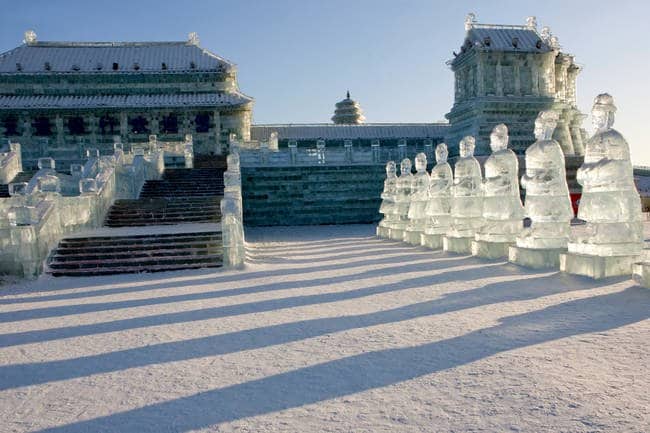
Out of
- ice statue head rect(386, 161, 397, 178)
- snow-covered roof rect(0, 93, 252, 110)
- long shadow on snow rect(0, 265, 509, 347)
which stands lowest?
long shadow on snow rect(0, 265, 509, 347)

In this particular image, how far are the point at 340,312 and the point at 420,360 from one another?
6.11ft

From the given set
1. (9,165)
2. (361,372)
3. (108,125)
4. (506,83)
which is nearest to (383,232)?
(361,372)

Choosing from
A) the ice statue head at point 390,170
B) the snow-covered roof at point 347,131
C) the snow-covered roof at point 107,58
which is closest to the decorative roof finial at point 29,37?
the snow-covered roof at point 107,58

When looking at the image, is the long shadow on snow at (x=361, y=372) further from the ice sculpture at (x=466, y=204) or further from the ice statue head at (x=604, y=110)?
the ice sculpture at (x=466, y=204)

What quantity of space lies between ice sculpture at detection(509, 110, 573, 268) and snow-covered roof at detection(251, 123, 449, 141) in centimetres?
2811

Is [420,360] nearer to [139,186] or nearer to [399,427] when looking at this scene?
[399,427]

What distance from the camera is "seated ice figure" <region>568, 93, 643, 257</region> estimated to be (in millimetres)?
6488

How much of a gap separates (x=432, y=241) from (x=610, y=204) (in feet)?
17.6

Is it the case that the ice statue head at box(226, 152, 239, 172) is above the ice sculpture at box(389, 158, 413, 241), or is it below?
above

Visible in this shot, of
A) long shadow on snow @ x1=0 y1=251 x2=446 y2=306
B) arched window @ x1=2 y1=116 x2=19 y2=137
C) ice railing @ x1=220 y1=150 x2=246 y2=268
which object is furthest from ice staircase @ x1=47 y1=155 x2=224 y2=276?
arched window @ x1=2 y1=116 x2=19 y2=137

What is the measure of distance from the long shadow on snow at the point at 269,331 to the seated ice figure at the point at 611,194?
0.62m

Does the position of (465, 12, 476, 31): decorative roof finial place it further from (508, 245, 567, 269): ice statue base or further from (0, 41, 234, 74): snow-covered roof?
(508, 245, 567, 269): ice statue base

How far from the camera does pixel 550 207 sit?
25.4ft

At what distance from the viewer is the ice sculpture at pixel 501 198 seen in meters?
8.98
